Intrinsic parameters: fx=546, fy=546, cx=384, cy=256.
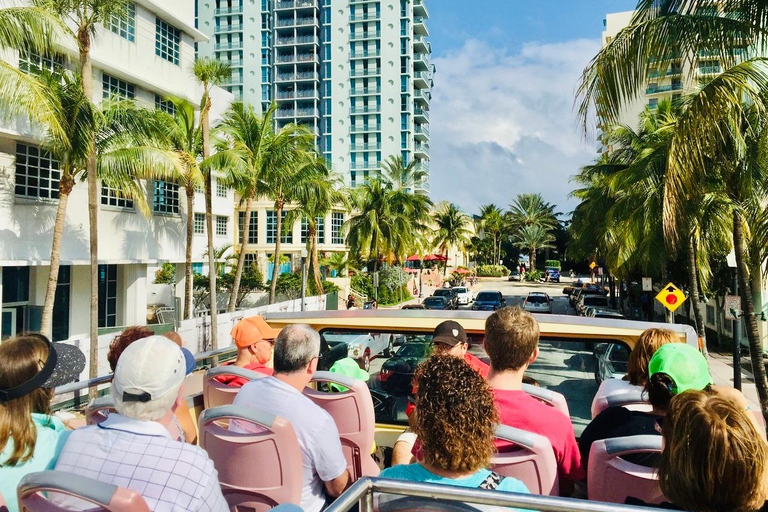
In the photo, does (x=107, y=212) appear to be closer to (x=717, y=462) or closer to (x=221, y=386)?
(x=221, y=386)

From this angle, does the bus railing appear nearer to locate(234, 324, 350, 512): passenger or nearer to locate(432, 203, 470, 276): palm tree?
locate(234, 324, 350, 512): passenger

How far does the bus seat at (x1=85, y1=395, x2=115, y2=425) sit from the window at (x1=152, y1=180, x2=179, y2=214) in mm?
19519

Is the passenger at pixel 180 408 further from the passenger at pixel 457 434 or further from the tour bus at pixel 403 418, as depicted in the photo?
the passenger at pixel 457 434

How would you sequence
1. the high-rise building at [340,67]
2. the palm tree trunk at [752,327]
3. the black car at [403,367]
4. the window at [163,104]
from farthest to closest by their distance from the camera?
the high-rise building at [340,67] < the window at [163,104] < the palm tree trunk at [752,327] < the black car at [403,367]

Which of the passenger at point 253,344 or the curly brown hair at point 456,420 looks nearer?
the curly brown hair at point 456,420

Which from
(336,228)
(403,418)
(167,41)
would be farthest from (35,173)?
(336,228)

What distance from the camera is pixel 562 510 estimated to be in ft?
5.27

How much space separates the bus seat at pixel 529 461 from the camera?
2.29 m

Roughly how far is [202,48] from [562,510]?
101 meters

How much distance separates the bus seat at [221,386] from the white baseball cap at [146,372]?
126 cm

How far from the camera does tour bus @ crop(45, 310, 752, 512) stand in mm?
1688

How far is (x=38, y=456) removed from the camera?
251 cm

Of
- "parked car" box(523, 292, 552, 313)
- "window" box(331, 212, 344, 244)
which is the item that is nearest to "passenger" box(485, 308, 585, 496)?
"parked car" box(523, 292, 552, 313)

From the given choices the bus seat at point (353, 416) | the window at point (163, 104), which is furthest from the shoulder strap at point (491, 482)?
the window at point (163, 104)
